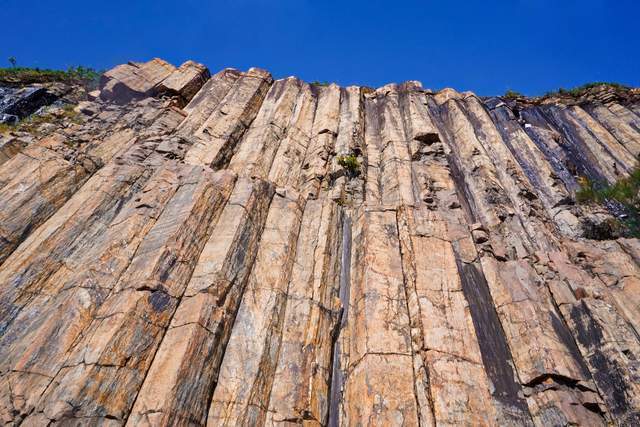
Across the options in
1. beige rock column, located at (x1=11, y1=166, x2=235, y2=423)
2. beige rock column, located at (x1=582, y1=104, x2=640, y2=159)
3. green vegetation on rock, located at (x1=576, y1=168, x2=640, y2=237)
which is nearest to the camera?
beige rock column, located at (x1=11, y1=166, x2=235, y2=423)

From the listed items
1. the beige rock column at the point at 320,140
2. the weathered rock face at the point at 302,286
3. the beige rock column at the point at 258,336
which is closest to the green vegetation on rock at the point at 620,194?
the weathered rock face at the point at 302,286

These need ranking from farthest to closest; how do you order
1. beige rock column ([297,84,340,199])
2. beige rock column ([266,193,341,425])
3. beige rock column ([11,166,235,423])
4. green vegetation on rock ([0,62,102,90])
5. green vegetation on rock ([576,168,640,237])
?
1. green vegetation on rock ([0,62,102,90])
2. beige rock column ([297,84,340,199])
3. green vegetation on rock ([576,168,640,237])
4. beige rock column ([266,193,341,425])
5. beige rock column ([11,166,235,423])

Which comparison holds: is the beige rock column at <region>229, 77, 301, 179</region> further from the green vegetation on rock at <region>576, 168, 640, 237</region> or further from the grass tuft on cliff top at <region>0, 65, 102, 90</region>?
the green vegetation on rock at <region>576, 168, 640, 237</region>

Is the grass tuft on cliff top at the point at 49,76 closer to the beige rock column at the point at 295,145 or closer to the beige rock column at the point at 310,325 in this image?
the beige rock column at the point at 295,145

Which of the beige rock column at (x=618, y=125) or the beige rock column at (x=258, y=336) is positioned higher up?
the beige rock column at (x=618, y=125)

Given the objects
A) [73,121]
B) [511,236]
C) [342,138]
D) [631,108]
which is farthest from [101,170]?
[631,108]

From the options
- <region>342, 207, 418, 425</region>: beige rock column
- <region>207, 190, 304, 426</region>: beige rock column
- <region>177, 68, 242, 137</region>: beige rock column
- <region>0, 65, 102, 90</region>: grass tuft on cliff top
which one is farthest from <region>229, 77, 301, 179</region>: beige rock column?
<region>0, 65, 102, 90</region>: grass tuft on cliff top

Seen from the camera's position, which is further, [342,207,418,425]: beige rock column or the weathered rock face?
[342,207,418,425]: beige rock column

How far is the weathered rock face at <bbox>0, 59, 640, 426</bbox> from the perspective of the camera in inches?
233

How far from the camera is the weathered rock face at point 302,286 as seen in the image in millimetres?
5930

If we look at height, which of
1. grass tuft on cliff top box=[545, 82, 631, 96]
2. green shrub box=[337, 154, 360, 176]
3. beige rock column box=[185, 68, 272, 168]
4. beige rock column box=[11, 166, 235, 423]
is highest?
grass tuft on cliff top box=[545, 82, 631, 96]

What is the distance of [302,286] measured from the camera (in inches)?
319

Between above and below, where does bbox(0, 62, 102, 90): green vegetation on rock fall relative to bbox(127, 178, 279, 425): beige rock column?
above

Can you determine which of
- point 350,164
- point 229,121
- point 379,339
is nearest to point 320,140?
point 350,164
